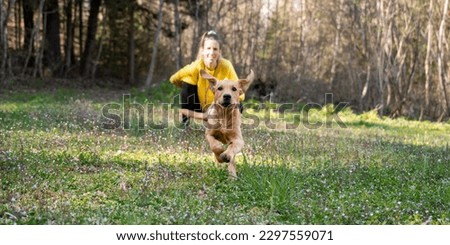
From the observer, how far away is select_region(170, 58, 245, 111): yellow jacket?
8625 mm

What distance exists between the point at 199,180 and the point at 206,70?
232 centimetres

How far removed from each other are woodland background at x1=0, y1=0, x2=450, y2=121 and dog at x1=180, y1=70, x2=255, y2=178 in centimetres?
1418

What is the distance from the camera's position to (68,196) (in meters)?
5.90

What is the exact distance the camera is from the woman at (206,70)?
8.57 metres

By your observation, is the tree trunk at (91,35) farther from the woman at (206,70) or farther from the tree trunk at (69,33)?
the woman at (206,70)

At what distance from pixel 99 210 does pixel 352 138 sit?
7.69 meters

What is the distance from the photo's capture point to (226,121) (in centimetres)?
731

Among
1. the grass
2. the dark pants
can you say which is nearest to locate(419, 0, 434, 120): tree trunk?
the grass

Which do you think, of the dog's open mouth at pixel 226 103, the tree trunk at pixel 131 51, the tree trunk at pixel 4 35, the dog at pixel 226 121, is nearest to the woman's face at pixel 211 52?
the dog at pixel 226 121

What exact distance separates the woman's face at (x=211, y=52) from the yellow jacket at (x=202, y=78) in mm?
96

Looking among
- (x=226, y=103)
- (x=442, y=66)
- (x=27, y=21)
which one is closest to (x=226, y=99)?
(x=226, y=103)

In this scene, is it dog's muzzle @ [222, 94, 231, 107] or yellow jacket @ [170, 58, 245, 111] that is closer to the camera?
dog's muzzle @ [222, 94, 231, 107]

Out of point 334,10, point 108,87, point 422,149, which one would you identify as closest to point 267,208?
point 422,149

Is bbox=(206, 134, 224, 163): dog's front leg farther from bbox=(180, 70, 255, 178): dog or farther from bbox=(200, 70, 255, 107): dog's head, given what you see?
bbox=(200, 70, 255, 107): dog's head
